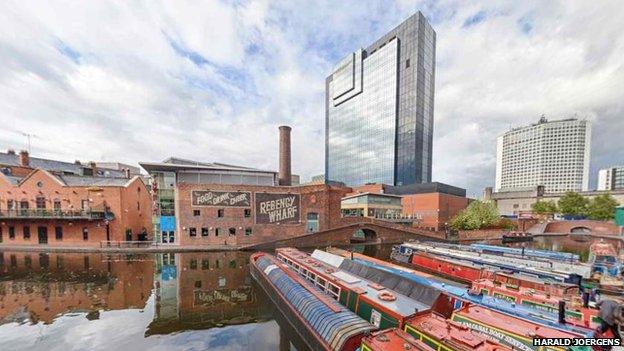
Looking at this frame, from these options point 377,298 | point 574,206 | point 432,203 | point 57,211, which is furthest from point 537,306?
point 574,206

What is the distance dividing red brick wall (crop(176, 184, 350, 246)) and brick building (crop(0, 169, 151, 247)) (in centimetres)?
761

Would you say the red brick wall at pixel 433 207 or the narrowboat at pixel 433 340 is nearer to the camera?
the narrowboat at pixel 433 340

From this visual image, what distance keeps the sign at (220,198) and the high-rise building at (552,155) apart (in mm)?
130218

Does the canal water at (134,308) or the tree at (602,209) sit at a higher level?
the canal water at (134,308)

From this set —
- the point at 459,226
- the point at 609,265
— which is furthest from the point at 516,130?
the point at 609,265

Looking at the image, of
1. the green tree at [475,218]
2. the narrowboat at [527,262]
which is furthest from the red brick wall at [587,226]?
the narrowboat at [527,262]

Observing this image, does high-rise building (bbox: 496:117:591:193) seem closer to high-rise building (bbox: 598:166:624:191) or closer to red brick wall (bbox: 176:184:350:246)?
high-rise building (bbox: 598:166:624:191)

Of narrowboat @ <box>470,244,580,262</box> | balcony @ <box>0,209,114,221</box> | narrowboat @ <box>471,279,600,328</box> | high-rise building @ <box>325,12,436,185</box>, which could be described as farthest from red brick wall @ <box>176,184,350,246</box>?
high-rise building @ <box>325,12,436,185</box>

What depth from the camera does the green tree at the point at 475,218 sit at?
43562 millimetres

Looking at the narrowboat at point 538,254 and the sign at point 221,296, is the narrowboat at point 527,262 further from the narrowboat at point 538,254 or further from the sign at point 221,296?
the sign at point 221,296

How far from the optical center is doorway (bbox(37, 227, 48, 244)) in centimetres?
2656

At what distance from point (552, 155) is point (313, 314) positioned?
160m

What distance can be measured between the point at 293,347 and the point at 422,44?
89277 millimetres

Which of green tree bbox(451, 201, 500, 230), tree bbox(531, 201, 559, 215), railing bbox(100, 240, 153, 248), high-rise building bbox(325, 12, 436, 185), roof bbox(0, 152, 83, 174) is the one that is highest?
high-rise building bbox(325, 12, 436, 185)
